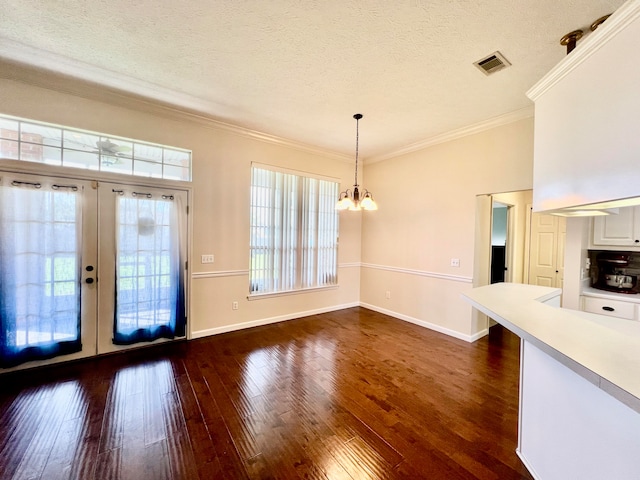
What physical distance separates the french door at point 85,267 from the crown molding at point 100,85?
39.5 inches

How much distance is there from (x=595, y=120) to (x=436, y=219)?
2.70m

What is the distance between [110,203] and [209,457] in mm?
2965

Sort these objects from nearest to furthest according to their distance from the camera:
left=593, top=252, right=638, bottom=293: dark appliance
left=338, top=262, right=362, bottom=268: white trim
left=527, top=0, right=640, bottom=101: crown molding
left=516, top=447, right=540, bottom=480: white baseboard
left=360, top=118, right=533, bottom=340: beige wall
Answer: left=527, top=0, right=640, bottom=101: crown molding
left=516, top=447, right=540, bottom=480: white baseboard
left=593, top=252, right=638, bottom=293: dark appliance
left=360, top=118, right=533, bottom=340: beige wall
left=338, top=262, right=362, bottom=268: white trim

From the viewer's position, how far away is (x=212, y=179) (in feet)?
12.6

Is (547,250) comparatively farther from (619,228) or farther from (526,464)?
(526,464)

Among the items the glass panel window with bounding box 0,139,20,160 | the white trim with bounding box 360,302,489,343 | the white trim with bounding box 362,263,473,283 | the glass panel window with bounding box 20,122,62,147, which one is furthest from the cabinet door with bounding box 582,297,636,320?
the glass panel window with bounding box 0,139,20,160

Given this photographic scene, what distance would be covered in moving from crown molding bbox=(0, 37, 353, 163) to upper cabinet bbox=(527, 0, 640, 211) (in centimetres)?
343

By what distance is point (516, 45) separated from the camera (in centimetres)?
216

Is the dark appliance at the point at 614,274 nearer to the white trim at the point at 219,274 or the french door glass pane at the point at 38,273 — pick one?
the white trim at the point at 219,274

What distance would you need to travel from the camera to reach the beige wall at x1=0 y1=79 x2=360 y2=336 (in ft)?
9.98

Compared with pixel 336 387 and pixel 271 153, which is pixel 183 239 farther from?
pixel 336 387

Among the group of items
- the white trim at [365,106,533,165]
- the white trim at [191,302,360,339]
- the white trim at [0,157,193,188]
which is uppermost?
the white trim at [365,106,533,165]

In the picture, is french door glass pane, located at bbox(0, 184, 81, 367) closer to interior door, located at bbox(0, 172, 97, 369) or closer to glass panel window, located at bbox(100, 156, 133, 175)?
interior door, located at bbox(0, 172, 97, 369)

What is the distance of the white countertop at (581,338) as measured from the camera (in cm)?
92
